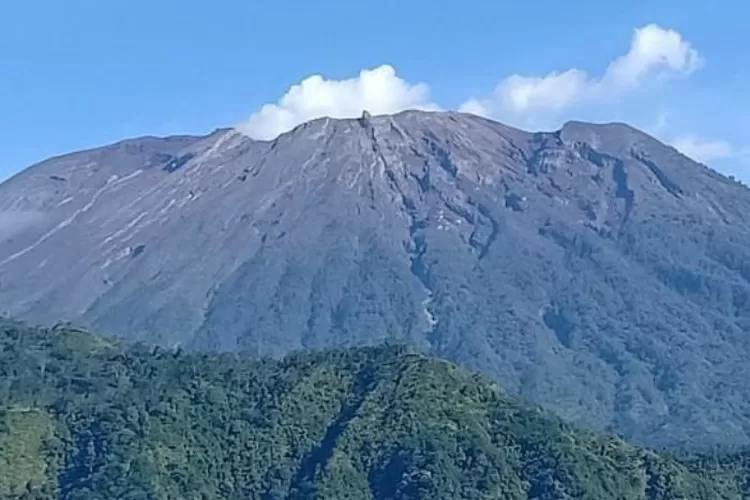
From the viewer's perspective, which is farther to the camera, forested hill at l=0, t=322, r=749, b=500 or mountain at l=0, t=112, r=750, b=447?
mountain at l=0, t=112, r=750, b=447

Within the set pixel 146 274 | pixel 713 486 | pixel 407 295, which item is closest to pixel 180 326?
pixel 146 274

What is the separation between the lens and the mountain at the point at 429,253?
139000 millimetres

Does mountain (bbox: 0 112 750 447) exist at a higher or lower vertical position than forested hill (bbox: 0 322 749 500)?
higher

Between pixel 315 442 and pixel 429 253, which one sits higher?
pixel 429 253

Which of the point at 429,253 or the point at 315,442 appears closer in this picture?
the point at 315,442

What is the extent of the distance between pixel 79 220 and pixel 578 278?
49165 millimetres

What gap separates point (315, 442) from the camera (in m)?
74.6

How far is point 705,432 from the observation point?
118 m

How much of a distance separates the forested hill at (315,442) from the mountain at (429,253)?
49.2 meters

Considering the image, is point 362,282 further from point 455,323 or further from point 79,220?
point 79,220

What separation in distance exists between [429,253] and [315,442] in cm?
8139

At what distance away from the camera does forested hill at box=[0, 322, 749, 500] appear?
2751 inches

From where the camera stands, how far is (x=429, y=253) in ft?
509

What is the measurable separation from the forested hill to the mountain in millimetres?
49216
